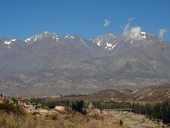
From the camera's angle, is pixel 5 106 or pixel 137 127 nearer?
pixel 5 106

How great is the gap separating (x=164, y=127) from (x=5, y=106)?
274 ft

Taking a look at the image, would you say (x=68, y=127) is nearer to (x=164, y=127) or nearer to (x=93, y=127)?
(x=93, y=127)

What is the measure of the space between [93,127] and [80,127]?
14575mm

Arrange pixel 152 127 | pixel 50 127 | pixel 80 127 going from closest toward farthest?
1. pixel 50 127
2. pixel 80 127
3. pixel 152 127

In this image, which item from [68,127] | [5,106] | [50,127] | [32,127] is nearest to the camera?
[32,127]

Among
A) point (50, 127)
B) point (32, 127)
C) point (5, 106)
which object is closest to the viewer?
point (32, 127)

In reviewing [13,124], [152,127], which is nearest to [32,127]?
[13,124]

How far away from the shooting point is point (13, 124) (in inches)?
3145

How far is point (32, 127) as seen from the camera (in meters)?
82.9

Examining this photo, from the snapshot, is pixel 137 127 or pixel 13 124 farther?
pixel 137 127

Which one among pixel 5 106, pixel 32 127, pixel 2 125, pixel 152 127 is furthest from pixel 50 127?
pixel 152 127

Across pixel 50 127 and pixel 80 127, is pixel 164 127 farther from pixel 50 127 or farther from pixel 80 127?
pixel 50 127

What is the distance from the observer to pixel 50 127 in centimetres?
9075

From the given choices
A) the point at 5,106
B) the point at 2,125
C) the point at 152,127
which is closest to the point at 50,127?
the point at 2,125
